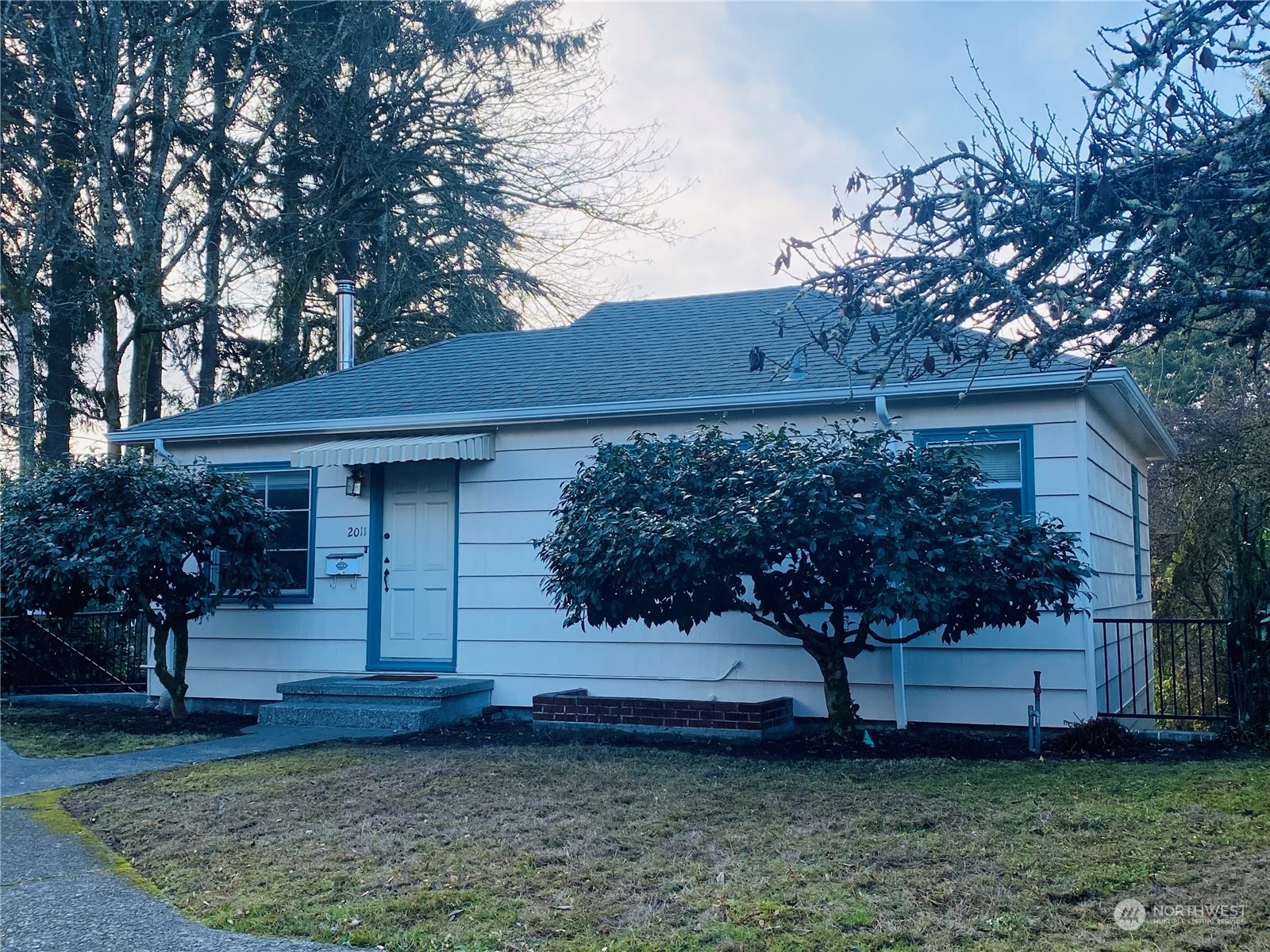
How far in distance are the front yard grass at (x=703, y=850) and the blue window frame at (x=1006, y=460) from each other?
2.29m

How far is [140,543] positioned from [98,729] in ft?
6.05

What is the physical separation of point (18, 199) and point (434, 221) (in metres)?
6.68

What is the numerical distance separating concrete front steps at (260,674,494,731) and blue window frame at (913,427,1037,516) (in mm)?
4667

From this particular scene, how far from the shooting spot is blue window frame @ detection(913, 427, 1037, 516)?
8.97 m

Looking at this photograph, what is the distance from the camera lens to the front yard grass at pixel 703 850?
4.31 metres

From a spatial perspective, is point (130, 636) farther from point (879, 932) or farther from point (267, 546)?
point (879, 932)

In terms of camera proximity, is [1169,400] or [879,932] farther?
[1169,400]

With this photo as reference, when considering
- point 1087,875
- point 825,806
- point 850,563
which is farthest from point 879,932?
point 850,563

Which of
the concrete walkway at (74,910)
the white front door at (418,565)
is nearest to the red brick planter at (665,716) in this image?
the white front door at (418,565)

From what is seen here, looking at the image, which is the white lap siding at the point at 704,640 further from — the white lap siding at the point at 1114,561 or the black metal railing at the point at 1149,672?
the black metal railing at the point at 1149,672

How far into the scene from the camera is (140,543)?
9.90 metres

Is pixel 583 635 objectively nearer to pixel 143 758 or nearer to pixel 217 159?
pixel 143 758

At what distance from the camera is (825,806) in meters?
6.30

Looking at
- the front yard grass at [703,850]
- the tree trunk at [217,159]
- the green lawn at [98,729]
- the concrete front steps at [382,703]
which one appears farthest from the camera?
the tree trunk at [217,159]
